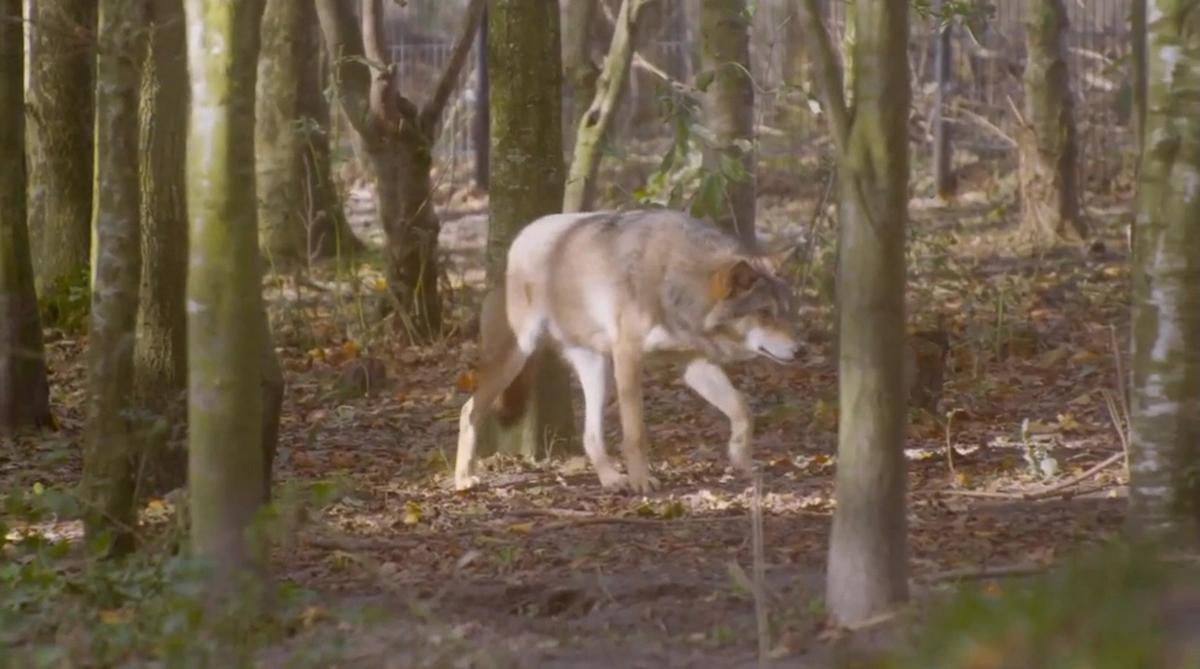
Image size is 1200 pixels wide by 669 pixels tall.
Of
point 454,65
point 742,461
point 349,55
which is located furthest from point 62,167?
point 742,461

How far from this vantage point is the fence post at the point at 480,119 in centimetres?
2194

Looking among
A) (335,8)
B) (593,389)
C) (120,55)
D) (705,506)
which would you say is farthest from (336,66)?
(120,55)

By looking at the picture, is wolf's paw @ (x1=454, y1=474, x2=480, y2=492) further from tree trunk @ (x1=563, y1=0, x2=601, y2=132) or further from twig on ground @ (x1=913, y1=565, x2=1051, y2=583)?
twig on ground @ (x1=913, y1=565, x2=1051, y2=583)

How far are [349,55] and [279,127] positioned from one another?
184 centimetres

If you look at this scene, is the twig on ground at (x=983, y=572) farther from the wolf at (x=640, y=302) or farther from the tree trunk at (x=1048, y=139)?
the tree trunk at (x=1048, y=139)

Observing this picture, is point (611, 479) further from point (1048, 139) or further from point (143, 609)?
point (1048, 139)

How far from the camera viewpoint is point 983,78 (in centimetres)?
2397

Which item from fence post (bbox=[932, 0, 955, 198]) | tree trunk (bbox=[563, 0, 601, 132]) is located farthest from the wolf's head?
fence post (bbox=[932, 0, 955, 198])

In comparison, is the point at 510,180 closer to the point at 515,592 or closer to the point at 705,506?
the point at 705,506

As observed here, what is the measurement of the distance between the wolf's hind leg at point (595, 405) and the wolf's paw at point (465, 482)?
64cm

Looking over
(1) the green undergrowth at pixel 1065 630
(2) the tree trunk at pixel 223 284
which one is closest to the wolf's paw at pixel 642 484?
(2) the tree trunk at pixel 223 284

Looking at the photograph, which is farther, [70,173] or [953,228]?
[953,228]

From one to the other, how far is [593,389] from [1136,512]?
455cm

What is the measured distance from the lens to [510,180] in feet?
36.8
